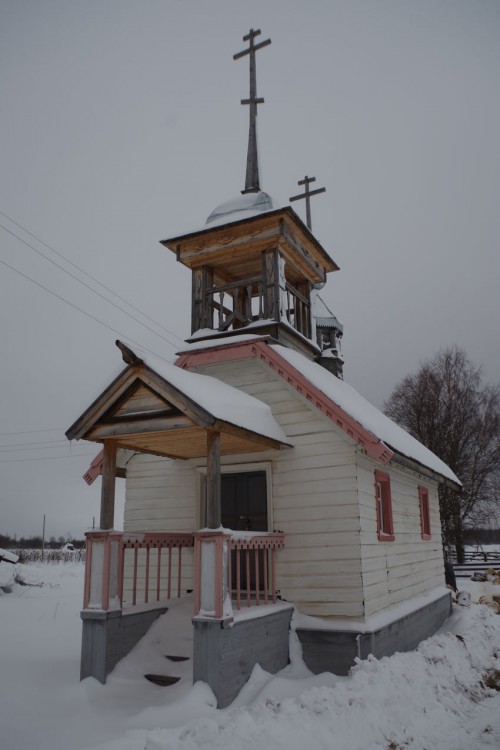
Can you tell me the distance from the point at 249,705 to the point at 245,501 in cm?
357

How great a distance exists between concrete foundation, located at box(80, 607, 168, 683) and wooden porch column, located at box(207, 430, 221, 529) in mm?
1944

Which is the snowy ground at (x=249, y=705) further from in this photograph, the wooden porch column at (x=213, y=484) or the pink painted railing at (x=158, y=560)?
the wooden porch column at (x=213, y=484)

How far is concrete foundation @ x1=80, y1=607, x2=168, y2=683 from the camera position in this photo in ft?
23.7

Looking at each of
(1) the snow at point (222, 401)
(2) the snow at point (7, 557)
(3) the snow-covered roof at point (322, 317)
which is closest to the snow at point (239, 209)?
(1) the snow at point (222, 401)

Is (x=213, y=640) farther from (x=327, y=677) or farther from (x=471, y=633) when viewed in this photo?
(x=471, y=633)

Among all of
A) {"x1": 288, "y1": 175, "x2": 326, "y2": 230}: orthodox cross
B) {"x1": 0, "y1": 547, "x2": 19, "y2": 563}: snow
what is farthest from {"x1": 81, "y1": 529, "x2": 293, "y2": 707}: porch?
{"x1": 0, "y1": 547, "x2": 19, "y2": 563}: snow

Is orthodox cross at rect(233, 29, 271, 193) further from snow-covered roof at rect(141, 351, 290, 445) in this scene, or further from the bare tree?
the bare tree

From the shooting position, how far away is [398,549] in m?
10.6

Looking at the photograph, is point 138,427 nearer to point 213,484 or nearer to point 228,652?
point 213,484

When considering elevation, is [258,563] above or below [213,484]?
below

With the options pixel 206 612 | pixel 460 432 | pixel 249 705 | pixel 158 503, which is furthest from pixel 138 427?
pixel 460 432

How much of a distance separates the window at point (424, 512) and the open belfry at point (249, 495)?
671 millimetres

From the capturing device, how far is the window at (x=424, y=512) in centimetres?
1351

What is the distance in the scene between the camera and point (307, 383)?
914 cm
